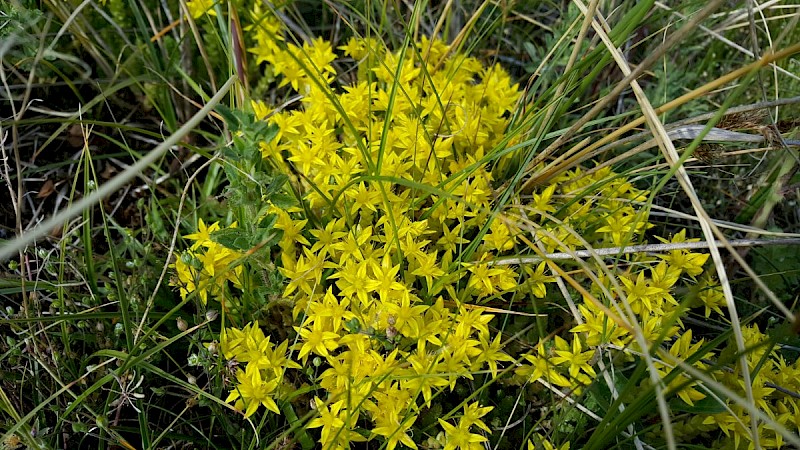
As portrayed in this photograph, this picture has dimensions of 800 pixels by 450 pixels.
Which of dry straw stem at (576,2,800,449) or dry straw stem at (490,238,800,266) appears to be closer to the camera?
dry straw stem at (576,2,800,449)

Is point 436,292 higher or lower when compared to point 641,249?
lower

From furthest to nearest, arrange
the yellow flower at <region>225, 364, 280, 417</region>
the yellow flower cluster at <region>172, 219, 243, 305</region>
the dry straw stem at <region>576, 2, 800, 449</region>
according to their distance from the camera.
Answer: the yellow flower cluster at <region>172, 219, 243, 305</region> → the yellow flower at <region>225, 364, 280, 417</region> → the dry straw stem at <region>576, 2, 800, 449</region>

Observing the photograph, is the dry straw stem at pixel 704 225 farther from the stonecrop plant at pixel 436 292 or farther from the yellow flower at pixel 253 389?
the yellow flower at pixel 253 389

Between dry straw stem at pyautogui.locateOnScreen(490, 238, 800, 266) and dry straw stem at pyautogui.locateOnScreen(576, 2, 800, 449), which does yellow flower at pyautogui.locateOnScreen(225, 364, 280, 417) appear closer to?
dry straw stem at pyautogui.locateOnScreen(490, 238, 800, 266)

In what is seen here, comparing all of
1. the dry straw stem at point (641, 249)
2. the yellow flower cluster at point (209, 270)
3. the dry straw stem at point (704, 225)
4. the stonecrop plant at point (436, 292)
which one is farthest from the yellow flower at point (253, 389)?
the dry straw stem at point (704, 225)

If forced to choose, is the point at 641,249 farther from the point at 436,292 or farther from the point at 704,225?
the point at 436,292

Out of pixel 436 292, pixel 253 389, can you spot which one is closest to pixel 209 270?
pixel 253 389

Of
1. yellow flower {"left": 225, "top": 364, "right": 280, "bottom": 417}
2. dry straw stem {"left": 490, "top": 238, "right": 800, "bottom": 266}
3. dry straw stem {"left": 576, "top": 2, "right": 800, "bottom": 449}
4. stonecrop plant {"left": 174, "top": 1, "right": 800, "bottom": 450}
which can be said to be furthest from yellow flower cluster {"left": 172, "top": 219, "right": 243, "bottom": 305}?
dry straw stem {"left": 576, "top": 2, "right": 800, "bottom": 449}

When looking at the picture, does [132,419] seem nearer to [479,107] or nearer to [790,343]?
[479,107]
